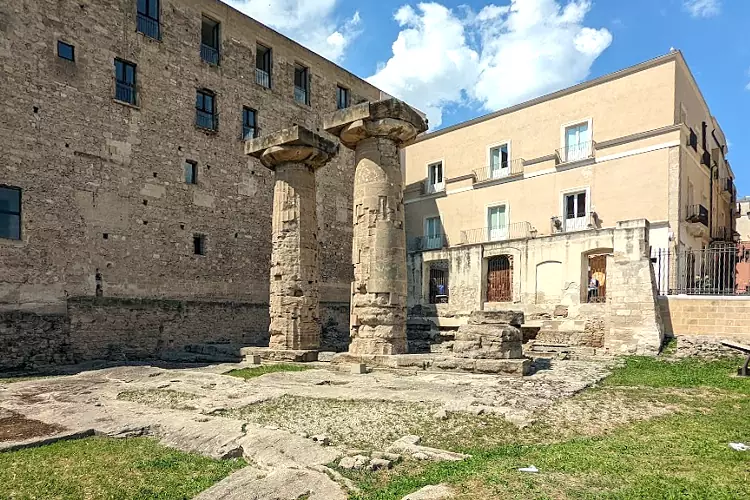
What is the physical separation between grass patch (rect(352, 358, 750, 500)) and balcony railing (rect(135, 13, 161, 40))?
15.8m

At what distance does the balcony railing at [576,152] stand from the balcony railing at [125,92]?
15.1 meters

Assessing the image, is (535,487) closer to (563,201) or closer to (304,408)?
(304,408)

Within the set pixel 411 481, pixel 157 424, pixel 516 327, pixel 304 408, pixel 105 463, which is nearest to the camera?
pixel 411 481

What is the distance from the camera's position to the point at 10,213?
12680mm

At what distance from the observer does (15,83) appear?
12.8 meters

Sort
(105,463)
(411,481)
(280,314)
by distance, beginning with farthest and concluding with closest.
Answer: (280,314)
(105,463)
(411,481)

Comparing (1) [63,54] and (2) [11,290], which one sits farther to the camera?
(1) [63,54]

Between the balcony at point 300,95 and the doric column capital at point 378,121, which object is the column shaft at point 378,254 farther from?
the balcony at point 300,95

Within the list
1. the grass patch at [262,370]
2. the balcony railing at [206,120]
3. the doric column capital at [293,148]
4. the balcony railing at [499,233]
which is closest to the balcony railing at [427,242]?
the balcony railing at [499,233]

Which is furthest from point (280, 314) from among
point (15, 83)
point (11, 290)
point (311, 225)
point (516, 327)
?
point (15, 83)

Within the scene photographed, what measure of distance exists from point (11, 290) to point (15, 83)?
5211 millimetres

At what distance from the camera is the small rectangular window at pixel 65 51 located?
44.9ft

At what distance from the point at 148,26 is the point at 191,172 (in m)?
4.58

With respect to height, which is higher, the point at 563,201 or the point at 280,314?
the point at 563,201
